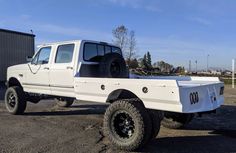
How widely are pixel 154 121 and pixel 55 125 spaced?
3333mm

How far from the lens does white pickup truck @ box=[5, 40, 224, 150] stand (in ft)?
21.6

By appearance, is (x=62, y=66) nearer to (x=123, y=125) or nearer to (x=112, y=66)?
(x=112, y=66)

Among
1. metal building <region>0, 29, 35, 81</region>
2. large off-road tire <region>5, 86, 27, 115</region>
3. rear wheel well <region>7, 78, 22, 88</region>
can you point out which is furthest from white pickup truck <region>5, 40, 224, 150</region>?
metal building <region>0, 29, 35, 81</region>

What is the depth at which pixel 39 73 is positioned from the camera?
33.4 feet

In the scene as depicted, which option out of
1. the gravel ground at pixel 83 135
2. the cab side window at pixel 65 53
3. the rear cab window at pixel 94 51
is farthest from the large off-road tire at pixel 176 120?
the cab side window at pixel 65 53

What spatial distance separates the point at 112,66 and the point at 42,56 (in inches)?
98.6

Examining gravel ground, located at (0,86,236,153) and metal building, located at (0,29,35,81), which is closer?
gravel ground, located at (0,86,236,153)

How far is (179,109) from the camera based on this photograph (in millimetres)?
6309

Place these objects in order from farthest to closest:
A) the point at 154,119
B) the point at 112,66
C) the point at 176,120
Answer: the point at 176,120
the point at 112,66
the point at 154,119

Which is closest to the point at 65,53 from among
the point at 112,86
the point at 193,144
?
the point at 112,86

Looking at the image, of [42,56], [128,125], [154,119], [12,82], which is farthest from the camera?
[12,82]

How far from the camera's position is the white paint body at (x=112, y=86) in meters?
6.40

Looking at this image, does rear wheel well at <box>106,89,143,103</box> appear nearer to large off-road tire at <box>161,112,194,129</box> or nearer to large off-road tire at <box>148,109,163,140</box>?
large off-road tire at <box>148,109,163,140</box>

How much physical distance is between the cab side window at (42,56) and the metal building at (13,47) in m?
18.9
